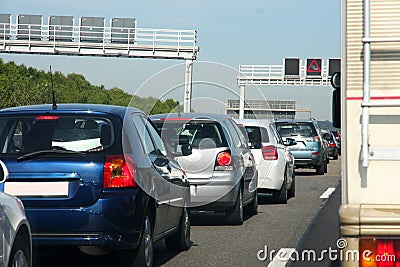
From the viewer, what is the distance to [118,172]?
8.14 m

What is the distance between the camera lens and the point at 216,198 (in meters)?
12.5

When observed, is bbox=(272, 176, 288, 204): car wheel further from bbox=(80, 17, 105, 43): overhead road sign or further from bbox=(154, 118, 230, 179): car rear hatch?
bbox=(80, 17, 105, 43): overhead road sign

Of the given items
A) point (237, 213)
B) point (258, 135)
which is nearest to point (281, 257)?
point (237, 213)

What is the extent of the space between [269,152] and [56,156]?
30.0ft

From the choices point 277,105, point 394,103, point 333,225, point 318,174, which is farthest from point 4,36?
point 277,105

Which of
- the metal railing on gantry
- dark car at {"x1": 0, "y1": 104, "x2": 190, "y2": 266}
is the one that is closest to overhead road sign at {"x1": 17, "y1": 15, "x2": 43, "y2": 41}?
the metal railing on gantry

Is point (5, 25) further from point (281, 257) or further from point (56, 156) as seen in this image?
point (56, 156)

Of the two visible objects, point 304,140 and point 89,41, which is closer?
point 304,140

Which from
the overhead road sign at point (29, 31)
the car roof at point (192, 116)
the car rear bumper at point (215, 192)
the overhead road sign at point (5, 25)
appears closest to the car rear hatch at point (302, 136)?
the car roof at point (192, 116)

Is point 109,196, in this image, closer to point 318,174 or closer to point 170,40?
point 318,174

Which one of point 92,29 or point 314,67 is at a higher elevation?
point 92,29

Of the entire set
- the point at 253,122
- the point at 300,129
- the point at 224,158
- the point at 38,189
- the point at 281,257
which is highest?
the point at 300,129

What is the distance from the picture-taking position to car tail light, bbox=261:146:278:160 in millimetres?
16891

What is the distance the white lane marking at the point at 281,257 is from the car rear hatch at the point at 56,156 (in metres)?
2.48
